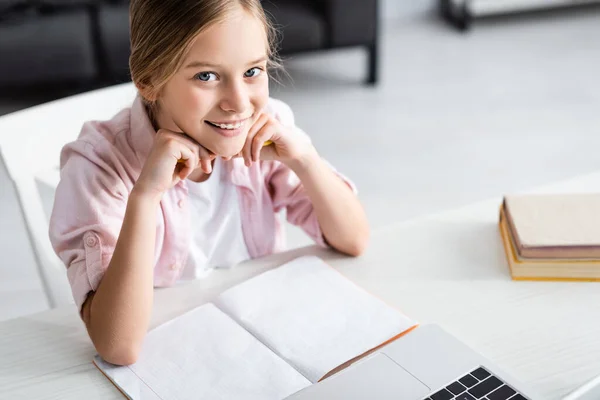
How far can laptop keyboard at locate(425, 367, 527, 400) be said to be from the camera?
0.97 metres

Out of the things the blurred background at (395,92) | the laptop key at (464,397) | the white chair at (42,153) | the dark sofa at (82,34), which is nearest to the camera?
the laptop key at (464,397)

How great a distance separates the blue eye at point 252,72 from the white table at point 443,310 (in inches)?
12.3

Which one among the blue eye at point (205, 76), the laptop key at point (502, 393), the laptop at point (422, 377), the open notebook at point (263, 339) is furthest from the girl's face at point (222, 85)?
the laptop key at point (502, 393)

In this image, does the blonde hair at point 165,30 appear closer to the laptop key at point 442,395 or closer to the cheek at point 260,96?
the cheek at point 260,96

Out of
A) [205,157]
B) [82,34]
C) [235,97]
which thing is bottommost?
[82,34]

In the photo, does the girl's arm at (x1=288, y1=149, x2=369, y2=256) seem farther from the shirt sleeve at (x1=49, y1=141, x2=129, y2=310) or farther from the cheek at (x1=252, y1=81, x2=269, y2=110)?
the shirt sleeve at (x1=49, y1=141, x2=129, y2=310)

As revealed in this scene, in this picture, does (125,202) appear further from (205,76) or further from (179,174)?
(205,76)

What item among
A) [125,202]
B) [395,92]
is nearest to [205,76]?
[125,202]

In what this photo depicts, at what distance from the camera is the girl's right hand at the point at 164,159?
1.11 meters

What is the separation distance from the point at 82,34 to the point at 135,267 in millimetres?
2211

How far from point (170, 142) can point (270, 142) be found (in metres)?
0.19

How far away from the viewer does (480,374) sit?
101 centimetres

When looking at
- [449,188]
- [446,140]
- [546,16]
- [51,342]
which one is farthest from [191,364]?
[546,16]

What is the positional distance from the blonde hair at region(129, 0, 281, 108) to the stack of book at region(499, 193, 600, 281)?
0.47 m
